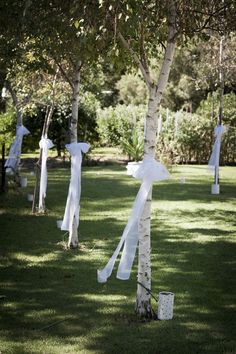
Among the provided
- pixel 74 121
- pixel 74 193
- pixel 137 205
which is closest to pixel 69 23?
pixel 137 205

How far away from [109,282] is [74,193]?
2574 mm

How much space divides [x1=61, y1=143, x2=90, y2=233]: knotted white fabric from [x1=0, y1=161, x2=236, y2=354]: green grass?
49 cm

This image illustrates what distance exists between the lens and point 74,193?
10.6m

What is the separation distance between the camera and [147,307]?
22.6 feet

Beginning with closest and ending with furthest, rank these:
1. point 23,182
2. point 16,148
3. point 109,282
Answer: point 109,282 < point 16,148 < point 23,182

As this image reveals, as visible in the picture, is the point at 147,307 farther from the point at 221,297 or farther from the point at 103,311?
the point at 221,297

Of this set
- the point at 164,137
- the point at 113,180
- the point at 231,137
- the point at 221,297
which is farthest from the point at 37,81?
the point at 231,137

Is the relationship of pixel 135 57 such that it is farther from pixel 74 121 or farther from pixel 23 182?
pixel 23 182

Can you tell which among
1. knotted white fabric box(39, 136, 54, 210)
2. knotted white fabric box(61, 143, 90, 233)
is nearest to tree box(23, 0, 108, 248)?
knotted white fabric box(61, 143, 90, 233)

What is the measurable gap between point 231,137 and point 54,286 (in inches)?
833

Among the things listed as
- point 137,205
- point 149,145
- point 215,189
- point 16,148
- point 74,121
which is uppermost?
point 74,121

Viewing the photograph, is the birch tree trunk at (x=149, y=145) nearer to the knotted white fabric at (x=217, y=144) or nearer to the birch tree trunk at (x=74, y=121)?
the birch tree trunk at (x=74, y=121)

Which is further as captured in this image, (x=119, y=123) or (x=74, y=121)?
(x=119, y=123)

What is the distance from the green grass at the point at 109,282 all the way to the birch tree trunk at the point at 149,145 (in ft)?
0.93
